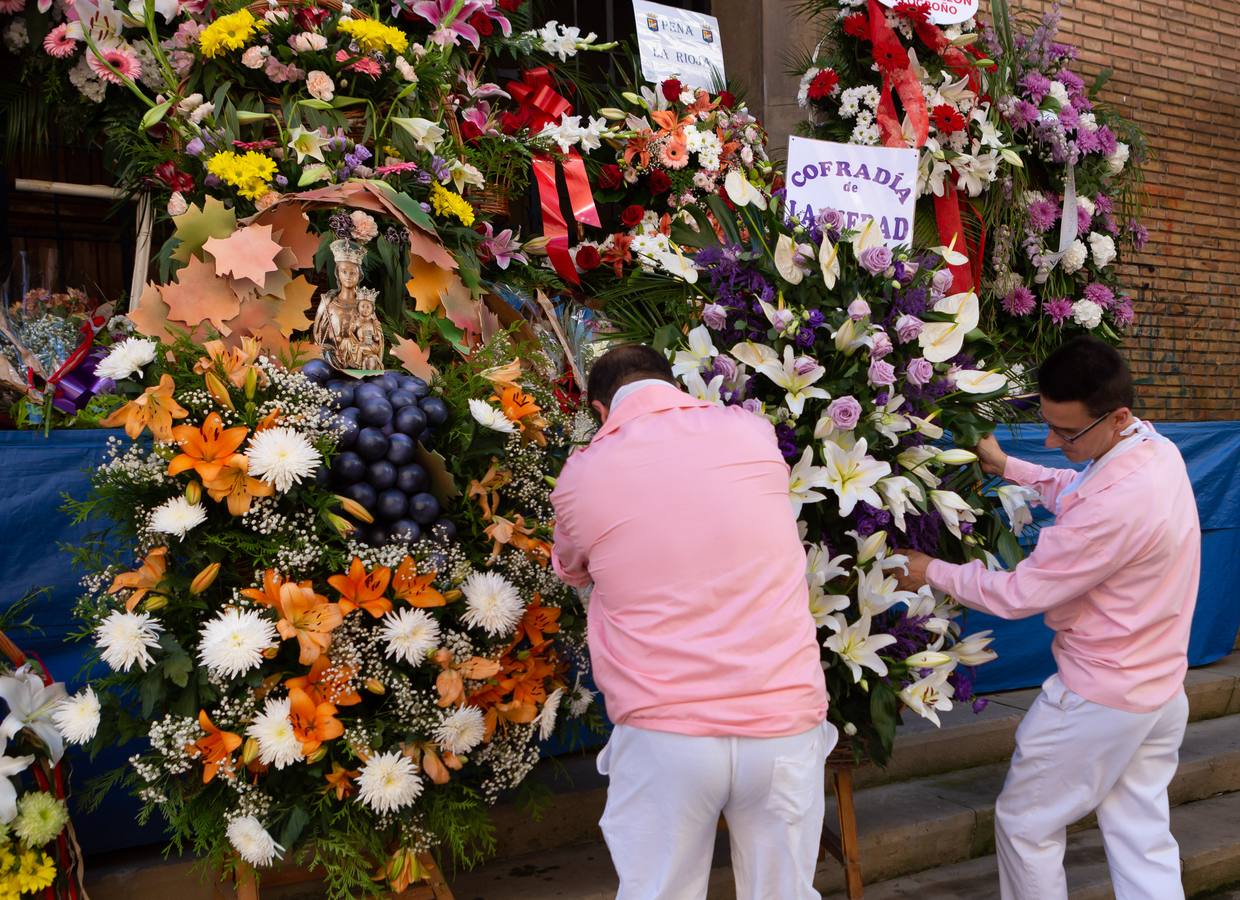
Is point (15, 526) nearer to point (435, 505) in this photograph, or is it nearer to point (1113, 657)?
point (435, 505)

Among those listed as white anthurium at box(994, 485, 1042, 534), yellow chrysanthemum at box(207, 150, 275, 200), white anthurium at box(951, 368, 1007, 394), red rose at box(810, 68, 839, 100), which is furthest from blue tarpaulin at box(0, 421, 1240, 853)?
red rose at box(810, 68, 839, 100)

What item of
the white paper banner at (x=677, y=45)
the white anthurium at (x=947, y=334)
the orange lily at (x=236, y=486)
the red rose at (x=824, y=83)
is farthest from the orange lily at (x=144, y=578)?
the red rose at (x=824, y=83)

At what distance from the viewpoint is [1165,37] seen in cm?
727

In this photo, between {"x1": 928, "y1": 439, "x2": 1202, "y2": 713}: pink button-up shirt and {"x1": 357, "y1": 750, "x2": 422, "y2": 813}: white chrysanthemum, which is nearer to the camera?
{"x1": 357, "y1": 750, "x2": 422, "y2": 813}: white chrysanthemum

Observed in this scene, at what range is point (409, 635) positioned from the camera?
2.31 m

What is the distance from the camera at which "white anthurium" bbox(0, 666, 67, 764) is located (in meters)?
2.29

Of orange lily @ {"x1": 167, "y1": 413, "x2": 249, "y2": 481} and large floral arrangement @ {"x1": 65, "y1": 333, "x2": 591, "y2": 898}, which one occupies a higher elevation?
orange lily @ {"x1": 167, "y1": 413, "x2": 249, "y2": 481}

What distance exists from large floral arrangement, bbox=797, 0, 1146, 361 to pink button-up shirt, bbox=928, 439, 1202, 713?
6.13ft

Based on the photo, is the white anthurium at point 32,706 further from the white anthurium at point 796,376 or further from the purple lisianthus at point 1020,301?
the purple lisianthus at point 1020,301

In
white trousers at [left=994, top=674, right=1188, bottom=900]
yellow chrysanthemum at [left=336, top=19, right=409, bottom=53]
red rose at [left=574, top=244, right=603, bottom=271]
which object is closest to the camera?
white trousers at [left=994, top=674, right=1188, bottom=900]

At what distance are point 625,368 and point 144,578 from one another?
1.10 m

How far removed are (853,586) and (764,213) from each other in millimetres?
1004

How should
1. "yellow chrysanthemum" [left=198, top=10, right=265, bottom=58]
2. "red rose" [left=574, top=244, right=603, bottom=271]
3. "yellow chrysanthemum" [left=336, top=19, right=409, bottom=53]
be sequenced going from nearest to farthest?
"yellow chrysanthemum" [left=198, top=10, right=265, bottom=58], "yellow chrysanthemum" [left=336, top=19, right=409, bottom=53], "red rose" [left=574, top=244, right=603, bottom=271]

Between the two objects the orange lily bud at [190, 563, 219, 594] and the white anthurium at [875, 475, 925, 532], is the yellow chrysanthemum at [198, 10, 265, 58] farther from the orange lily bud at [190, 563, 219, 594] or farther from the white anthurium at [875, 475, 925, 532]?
the white anthurium at [875, 475, 925, 532]
